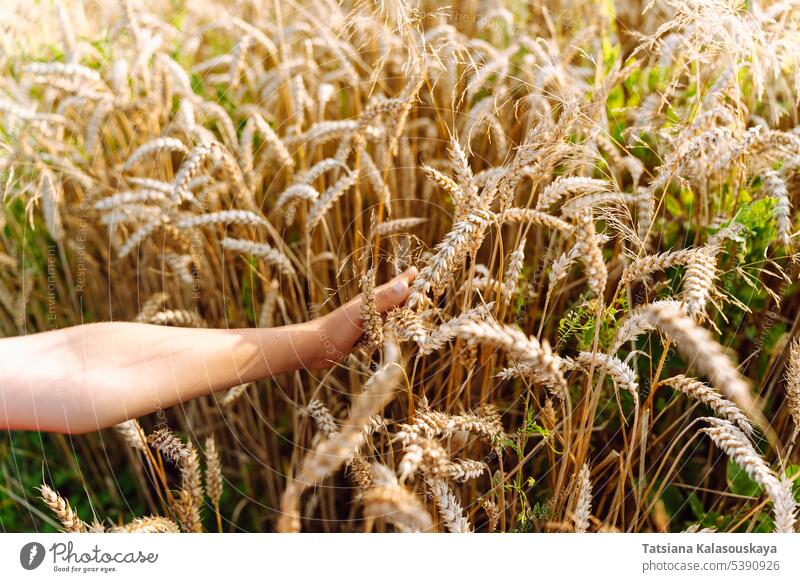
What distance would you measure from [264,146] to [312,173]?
1.21 feet

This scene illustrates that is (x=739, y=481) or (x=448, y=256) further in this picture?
(x=739, y=481)

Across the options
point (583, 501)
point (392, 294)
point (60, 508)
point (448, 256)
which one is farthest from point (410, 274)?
point (60, 508)

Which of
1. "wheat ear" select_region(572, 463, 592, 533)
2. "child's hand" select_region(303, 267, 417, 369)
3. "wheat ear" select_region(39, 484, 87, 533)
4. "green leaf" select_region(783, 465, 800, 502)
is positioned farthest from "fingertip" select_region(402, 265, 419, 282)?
"green leaf" select_region(783, 465, 800, 502)

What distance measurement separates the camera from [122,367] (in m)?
0.79

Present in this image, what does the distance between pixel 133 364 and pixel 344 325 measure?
31cm

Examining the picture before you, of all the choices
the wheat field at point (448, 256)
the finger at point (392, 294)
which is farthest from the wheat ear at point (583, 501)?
the finger at point (392, 294)

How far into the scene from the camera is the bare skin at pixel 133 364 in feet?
2.57

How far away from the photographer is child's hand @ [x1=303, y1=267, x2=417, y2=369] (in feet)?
2.43

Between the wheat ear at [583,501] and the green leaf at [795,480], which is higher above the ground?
the wheat ear at [583,501]

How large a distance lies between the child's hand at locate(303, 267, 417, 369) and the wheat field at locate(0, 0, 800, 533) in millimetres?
49

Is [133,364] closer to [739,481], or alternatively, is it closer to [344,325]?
[344,325]
